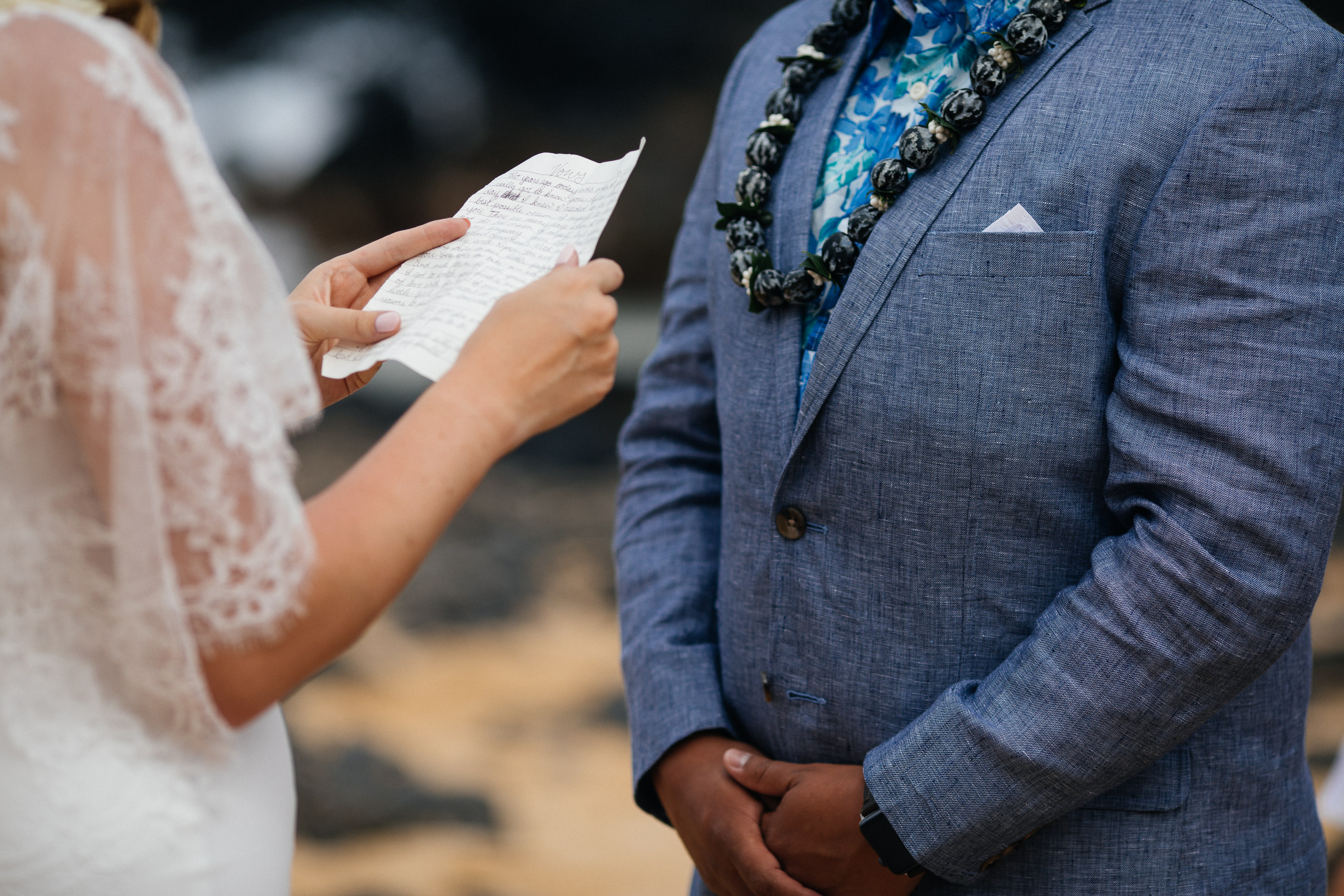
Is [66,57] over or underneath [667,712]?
over

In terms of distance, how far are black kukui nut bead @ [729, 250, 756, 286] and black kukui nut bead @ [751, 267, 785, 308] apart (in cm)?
3

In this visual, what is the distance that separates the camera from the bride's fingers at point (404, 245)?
4.10ft

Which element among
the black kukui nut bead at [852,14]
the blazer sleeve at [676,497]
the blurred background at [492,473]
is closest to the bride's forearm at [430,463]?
the blazer sleeve at [676,497]

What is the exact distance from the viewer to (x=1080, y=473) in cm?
119

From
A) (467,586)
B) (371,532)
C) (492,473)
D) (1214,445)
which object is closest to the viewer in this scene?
(371,532)

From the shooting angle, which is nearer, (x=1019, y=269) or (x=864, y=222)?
(x=1019, y=269)

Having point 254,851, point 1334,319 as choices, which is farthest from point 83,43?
point 1334,319

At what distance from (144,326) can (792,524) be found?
754mm

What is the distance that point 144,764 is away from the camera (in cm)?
102

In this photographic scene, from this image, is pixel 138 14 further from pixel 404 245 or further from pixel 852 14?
pixel 852 14

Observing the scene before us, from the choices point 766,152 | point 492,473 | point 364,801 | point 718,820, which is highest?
point 766,152

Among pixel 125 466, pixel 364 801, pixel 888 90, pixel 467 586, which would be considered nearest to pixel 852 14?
pixel 888 90

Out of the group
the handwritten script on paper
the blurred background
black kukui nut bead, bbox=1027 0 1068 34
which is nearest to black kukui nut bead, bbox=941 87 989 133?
black kukui nut bead, bbox=1027 0 1068 34

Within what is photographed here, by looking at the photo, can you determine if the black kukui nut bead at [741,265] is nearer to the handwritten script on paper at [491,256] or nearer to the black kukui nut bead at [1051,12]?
the handwritten script on paper at [491,256]
